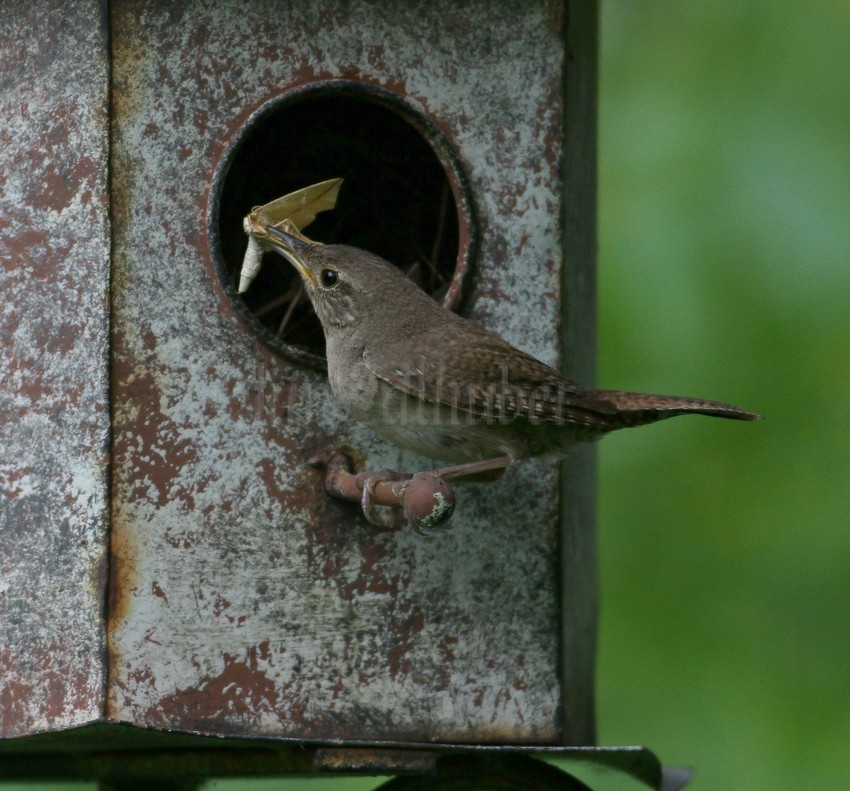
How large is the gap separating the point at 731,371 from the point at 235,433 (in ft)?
5.17

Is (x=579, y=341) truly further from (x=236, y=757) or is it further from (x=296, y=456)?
(x=236, y=757)

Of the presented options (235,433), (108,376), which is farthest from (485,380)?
(108,376)

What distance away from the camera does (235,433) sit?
147 inches

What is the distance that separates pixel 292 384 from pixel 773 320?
4.76 ft

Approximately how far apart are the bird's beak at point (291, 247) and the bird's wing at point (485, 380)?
37 cm

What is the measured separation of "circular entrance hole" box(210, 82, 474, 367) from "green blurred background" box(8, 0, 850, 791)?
54 cm

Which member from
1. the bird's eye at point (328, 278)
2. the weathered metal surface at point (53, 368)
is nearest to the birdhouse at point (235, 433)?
the weathered metal surface at point (53, 368)

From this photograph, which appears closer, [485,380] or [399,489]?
[399,489]

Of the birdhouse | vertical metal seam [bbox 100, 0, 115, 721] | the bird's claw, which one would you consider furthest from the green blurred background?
vertical metal seam [bbox 100, 0, 115, 721]

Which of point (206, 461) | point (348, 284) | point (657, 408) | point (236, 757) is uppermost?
point (348, 284)

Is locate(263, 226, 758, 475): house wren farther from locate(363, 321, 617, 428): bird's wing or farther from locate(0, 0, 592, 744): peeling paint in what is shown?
locate(0, 0, 592, 744): peeling paint

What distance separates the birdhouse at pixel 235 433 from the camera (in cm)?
356

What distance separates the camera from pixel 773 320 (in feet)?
14.1

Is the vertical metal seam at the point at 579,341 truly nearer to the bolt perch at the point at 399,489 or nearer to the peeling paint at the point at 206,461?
the peeling paint at the point at 206,461
